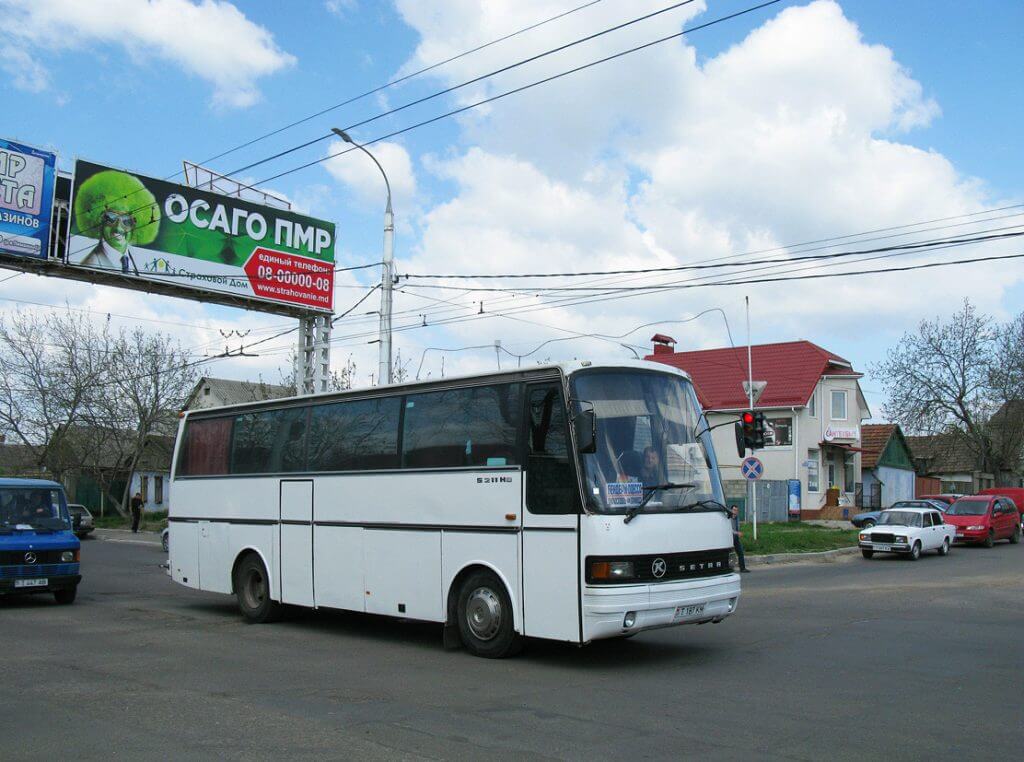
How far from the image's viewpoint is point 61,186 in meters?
26.9

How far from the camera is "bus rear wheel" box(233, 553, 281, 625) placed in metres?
13.5

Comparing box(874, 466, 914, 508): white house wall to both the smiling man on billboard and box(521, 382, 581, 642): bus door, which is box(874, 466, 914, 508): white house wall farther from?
box(521, 382, 581, 642): bus door

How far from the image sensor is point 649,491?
9.54 m

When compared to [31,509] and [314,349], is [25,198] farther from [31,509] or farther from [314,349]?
[31,509]

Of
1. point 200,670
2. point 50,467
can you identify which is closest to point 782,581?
point 200,670

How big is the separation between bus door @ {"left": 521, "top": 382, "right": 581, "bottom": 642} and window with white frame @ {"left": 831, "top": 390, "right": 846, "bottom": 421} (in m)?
41.6

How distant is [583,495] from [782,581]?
39.3 ft

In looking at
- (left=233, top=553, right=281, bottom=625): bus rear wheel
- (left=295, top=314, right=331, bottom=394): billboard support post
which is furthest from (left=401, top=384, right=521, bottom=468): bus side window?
(left=295, top=314, right=331, bottom=394): billboard support post

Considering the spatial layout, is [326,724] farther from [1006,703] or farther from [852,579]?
[852,579]

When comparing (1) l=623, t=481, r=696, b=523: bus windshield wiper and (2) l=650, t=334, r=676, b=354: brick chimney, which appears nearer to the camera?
(1) l=623, t=481, r=696, b=523: bus windshield wiper

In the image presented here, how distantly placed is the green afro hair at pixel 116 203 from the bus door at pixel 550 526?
2143 centimetres

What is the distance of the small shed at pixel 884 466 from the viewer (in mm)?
54938

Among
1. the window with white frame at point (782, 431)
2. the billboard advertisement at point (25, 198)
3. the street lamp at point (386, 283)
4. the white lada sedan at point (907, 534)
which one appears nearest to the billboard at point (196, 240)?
the billboard advertisement at point (25, 198)

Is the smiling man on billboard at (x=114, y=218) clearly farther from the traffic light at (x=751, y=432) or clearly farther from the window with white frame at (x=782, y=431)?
the window with white frame at (x=782, y=431)
